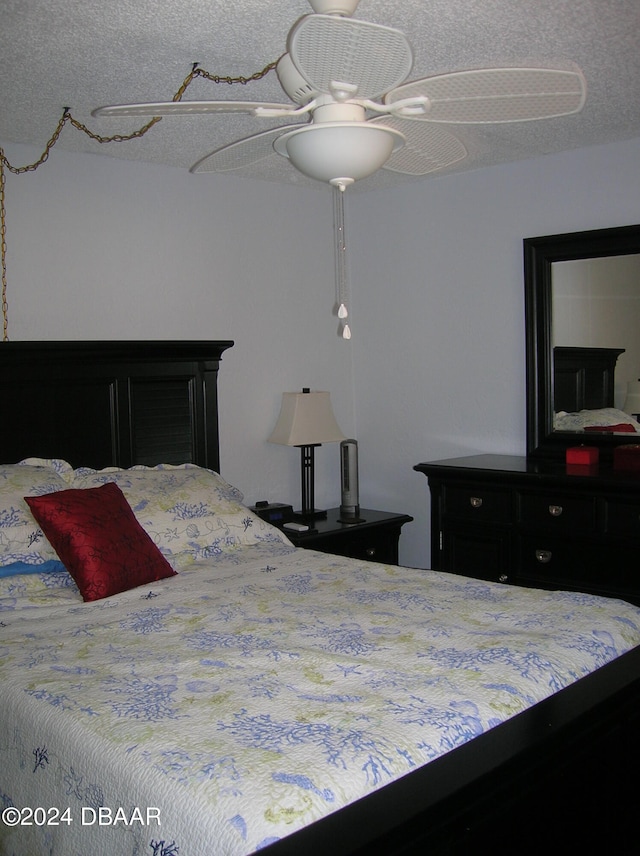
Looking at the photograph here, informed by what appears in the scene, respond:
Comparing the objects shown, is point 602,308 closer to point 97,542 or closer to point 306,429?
point 306,429

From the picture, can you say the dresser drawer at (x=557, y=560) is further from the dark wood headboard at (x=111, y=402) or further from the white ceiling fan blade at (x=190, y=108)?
the white ceiling fan blade at (x=190, y=108)

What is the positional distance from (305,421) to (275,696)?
2354 mm

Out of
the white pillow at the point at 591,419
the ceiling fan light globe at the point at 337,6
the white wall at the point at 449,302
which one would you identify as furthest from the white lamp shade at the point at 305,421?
the ceiling fan light globe at the point at 337,6

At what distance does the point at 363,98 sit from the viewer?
5.65 feet

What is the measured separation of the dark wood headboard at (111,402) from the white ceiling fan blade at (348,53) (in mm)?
1917

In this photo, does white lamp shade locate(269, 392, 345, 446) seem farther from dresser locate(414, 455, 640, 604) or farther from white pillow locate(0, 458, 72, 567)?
white pillow locate(0, 458, 72, 567)

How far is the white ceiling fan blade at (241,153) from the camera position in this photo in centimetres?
198

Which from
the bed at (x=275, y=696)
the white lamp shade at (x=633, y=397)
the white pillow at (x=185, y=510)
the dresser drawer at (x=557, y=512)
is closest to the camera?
the bed at (x=275, y=696)

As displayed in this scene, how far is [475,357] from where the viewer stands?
4.13m

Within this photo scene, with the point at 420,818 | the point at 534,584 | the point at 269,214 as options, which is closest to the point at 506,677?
the point at 420,818

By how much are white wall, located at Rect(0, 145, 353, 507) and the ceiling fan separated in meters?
1.61

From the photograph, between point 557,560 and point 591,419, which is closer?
point 557,560

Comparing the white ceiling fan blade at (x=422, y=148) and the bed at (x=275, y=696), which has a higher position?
the white ceiling fan blade at (x=422, y=148)

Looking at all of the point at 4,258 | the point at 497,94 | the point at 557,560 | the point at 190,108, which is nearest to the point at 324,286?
the point at 4,258
